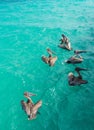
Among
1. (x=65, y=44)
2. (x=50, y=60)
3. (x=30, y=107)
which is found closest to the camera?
(x=30, y=107)

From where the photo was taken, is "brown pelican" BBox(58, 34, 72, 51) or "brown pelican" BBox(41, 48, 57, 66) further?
"brown pelican" BBox(58, 34, 72, 51)

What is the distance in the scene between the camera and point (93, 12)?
25.2 m

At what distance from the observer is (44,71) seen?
12.2 metres

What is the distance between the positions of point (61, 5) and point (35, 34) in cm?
1161

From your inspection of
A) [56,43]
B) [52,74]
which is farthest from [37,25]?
[52,74]

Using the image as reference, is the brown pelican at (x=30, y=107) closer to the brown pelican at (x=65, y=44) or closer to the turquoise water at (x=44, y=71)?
the turquoise water at (x=44, y=71)

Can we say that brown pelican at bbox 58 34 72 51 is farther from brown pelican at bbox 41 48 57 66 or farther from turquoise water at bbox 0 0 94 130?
brown pelican at bbox 41 48 57 66

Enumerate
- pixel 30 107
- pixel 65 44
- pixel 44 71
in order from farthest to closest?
pixel 65 44 → pixel 44 71 → pixel 30 107

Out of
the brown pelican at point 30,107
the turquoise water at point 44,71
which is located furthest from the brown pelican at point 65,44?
the brown pelican at point 30,107

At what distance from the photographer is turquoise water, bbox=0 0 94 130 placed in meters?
9.00

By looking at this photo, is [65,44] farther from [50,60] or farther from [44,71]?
[44,71]

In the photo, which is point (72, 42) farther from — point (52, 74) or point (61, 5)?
point (61, 5)

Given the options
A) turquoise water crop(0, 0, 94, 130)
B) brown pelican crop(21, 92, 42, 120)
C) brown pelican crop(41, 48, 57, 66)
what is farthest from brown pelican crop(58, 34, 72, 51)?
brown pelican crop(21, 92, 42, 120)

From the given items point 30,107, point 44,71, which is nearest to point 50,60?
point 44,71
